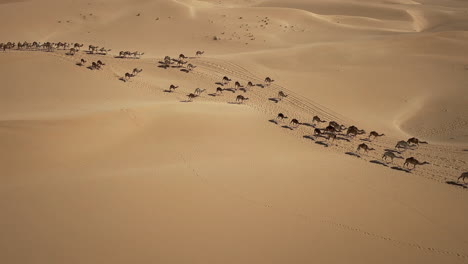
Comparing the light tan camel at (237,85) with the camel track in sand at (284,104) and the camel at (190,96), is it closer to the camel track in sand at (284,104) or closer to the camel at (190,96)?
the camel track in sand at (284,104)

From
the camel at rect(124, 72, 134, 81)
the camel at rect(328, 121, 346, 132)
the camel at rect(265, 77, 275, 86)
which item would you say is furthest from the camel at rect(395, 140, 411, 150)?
the camel at rect(124, 72, 134, 81)

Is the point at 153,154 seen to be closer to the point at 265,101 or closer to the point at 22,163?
the point at 22,163

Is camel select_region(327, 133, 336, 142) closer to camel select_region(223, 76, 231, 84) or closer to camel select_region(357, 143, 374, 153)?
camel select_region(357, 143, 374, 153)

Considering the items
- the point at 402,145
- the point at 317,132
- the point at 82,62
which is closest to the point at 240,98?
the point at 317,132

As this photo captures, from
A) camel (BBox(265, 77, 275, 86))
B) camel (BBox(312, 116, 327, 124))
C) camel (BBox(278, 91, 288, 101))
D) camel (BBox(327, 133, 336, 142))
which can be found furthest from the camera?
camel (BBox(265, 77, 275, 86))

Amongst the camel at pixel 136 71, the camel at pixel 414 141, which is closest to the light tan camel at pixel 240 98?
the camel at pixel 136 71

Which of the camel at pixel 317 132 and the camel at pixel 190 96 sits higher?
the camel at pixel 190 96
